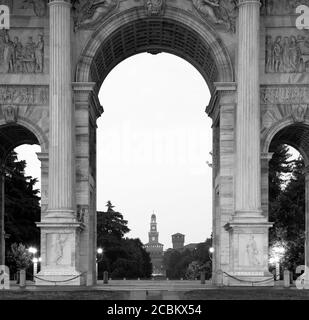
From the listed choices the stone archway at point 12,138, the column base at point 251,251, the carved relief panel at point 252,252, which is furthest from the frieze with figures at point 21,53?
the carved relief panel at point 252,252

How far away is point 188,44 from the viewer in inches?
2371

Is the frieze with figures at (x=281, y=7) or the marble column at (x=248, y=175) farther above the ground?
the frieze with figures at (x=281, y=7)

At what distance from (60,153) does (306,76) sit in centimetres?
1620

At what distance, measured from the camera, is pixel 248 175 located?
175 ft

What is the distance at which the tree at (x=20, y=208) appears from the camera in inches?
3832

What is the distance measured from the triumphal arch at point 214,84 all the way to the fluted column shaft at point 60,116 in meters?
0.06

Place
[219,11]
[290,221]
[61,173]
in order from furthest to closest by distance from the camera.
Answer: [290,221], [219,11], [61,173]

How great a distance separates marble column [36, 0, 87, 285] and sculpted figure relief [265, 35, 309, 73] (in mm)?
12686

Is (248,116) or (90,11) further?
(90,11)

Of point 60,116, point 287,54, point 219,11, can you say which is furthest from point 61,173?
point 287,54

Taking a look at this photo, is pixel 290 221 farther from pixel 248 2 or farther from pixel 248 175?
pixel 248 2

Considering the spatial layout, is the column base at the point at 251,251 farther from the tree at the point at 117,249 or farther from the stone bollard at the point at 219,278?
the tree at the point at 117,249

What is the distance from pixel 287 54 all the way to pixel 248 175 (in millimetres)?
8586

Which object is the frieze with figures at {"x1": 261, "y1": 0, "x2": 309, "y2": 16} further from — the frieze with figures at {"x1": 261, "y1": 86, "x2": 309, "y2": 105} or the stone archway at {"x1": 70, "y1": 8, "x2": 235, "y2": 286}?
the frieze with figures at {"x1": 261, "y1": 86, "x2": 309, "y2": 105}
